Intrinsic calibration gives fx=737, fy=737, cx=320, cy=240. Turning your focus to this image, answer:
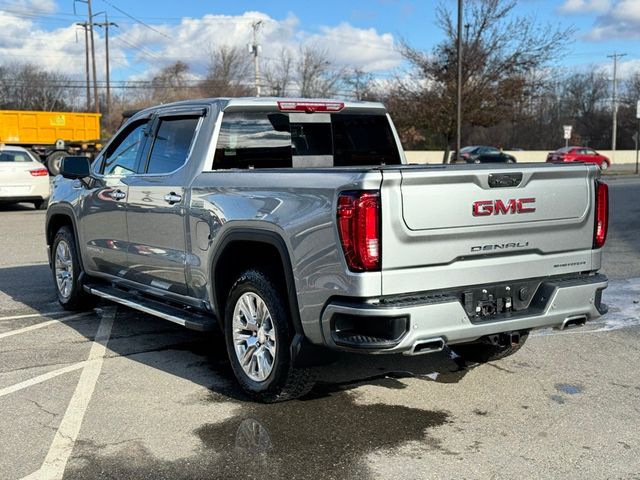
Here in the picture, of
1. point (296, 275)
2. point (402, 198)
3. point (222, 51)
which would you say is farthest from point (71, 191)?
point (222, 51)

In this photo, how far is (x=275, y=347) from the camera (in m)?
4.48

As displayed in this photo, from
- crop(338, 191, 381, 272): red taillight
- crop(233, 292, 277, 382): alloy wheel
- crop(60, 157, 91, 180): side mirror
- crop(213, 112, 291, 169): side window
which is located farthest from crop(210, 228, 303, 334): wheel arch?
crop(60, 157, 91, 180): side mirror

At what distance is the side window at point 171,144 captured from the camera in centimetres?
559

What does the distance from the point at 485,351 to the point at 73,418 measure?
2.93 m

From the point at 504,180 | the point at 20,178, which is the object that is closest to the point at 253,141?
the point at 504,180

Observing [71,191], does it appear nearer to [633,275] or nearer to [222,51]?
[633,275]

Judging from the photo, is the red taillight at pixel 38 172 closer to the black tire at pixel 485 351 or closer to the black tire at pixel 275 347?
the black tire at pixel 275 347

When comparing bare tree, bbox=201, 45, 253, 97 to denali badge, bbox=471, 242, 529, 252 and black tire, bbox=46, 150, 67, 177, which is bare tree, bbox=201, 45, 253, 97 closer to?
black tire, bbox=46, 150, 67, 177

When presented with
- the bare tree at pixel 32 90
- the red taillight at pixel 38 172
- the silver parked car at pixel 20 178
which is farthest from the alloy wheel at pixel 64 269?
the bare tree at pixel 32 90

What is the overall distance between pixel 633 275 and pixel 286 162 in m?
5.43

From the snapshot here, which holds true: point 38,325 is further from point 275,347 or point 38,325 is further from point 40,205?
point 40,205

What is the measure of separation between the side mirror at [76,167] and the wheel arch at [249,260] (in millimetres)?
2353

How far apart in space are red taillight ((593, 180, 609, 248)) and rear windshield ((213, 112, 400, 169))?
2.10 meters

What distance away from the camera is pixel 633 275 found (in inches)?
361
